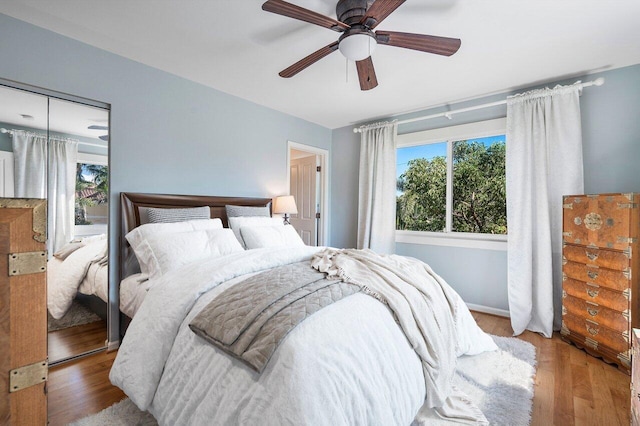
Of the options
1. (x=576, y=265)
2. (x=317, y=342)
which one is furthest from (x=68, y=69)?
(x=576, y=265)

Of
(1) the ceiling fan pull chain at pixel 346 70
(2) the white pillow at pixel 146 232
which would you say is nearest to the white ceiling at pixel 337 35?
(1) the ceiling fan pull chain at pixel 346 70

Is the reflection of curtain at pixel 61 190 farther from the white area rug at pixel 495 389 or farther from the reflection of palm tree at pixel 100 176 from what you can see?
the white area rug at pixel 495 389

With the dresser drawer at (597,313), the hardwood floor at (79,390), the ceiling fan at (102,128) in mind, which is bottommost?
the hardwood floor at (79,390)

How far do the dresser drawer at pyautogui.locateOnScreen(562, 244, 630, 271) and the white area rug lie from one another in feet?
2.78

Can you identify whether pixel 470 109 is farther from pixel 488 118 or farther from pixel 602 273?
pixel 602 273

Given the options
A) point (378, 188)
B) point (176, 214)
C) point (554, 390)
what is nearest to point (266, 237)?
point (176, 214)

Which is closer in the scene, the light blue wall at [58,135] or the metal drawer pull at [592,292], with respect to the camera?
the light blue wall at [58,135]

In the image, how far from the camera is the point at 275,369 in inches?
42.1

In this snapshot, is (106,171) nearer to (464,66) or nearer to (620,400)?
(464,66)

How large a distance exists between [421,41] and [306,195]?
3305mm

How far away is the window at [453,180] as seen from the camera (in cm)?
336

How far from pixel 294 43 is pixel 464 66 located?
1.53 metres

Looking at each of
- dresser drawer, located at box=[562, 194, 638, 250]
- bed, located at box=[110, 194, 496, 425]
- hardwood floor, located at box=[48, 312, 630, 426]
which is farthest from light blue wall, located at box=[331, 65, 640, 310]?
bed, located at box=[110, 194, 496, 425]

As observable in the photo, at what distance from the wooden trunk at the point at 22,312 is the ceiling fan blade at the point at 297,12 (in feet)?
4.44
